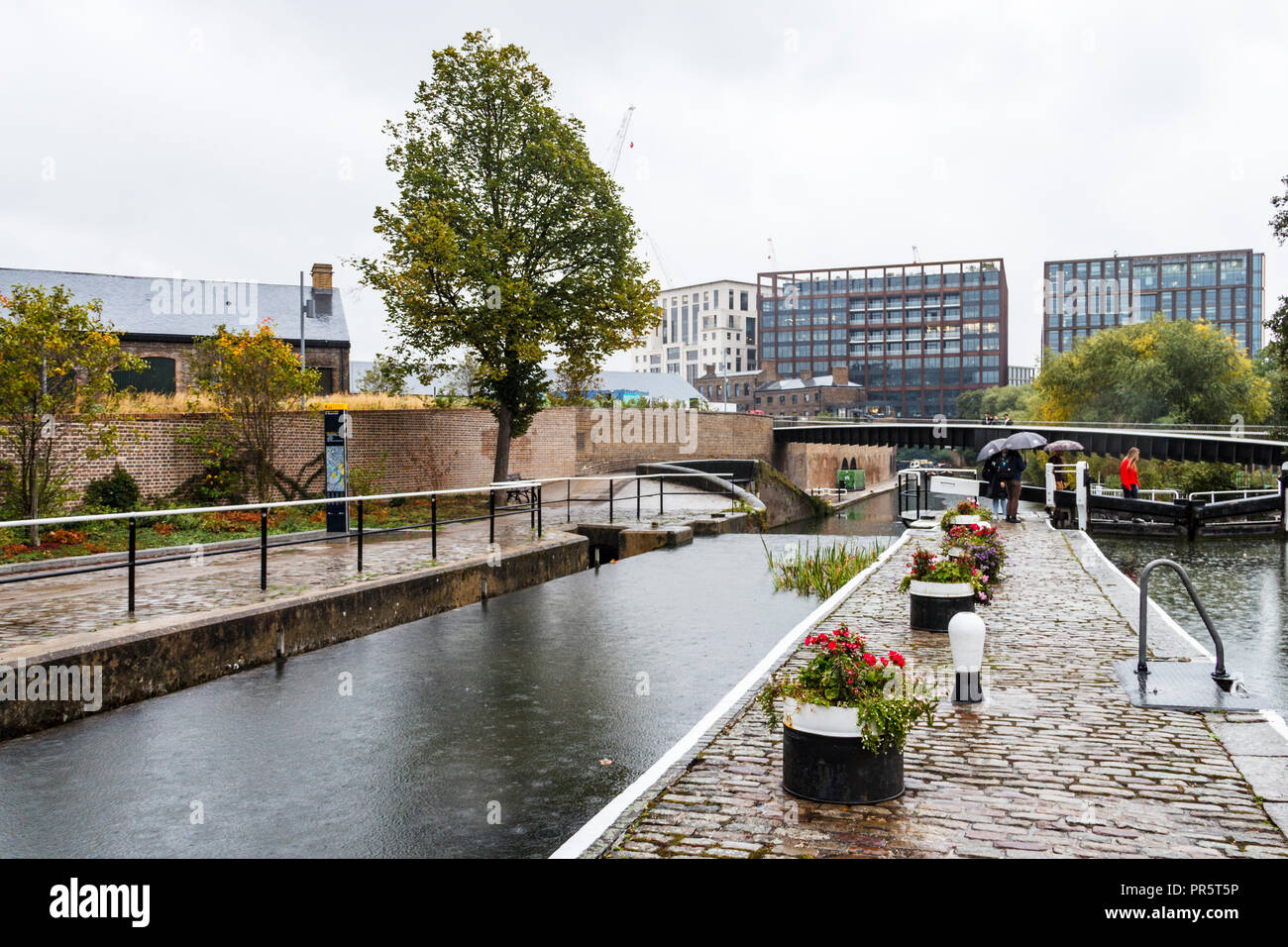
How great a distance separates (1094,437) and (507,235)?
37.9 metres

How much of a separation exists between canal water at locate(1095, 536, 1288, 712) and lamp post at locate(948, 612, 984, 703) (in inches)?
86.9

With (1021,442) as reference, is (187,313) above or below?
above

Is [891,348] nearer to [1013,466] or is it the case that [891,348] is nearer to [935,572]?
[1013,466]

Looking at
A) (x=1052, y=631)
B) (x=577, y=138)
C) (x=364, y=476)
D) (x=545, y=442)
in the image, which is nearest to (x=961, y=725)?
(x=1052, y=631)

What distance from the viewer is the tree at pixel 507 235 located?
23.5 metres

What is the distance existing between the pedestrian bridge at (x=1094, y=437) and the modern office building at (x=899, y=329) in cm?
7393

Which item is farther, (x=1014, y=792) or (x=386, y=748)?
(x=386, y=748)

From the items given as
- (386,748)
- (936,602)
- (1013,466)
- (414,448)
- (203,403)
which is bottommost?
(386,748)

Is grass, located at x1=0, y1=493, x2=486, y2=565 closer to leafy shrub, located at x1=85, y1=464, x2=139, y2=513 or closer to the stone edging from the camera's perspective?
leafy shrub, located at x1=85, y1=464, x2=139, y2=513

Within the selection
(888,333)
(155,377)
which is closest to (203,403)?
(155,377)

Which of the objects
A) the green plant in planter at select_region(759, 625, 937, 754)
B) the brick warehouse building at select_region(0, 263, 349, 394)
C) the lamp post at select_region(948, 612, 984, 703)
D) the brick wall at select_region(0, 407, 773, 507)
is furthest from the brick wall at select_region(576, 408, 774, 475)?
the green plant in planter at select_region(759, 625, 937, 754)

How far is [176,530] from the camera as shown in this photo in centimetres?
1766
